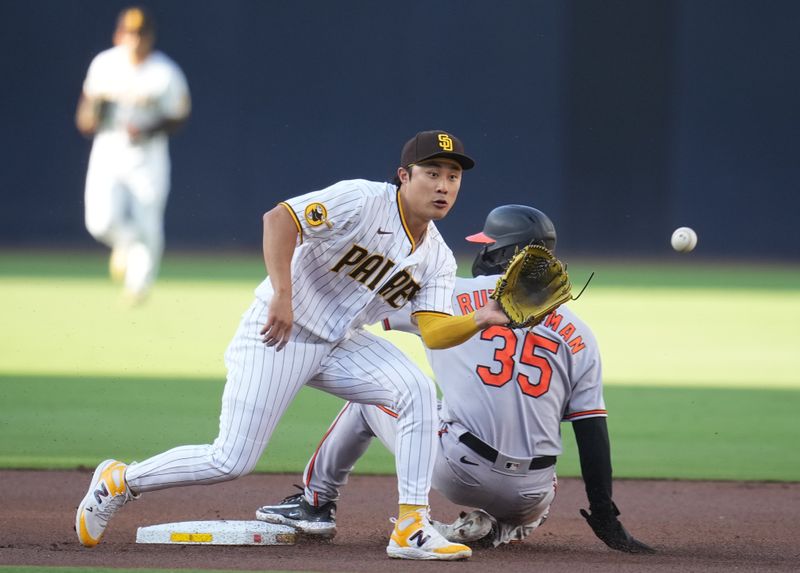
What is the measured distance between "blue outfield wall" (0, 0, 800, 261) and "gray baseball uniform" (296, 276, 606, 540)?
11.6 metres

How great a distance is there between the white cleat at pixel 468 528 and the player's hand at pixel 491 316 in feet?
2.63

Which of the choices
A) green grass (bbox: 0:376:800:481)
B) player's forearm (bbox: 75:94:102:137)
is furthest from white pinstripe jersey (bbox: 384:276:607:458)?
player's forearm (bbox: 75:94:102:137)

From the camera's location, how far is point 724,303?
11914mm

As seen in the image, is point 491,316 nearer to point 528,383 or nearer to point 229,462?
point 528,383

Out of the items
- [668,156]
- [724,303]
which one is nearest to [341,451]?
[724,303]

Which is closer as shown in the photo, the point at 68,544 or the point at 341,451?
the point at 68,544

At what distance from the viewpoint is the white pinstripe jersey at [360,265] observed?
3961 mm

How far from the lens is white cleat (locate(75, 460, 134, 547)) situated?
12.9 ft

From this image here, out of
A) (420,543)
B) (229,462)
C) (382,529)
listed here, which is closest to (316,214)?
(229,462)

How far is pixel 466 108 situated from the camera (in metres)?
15.9

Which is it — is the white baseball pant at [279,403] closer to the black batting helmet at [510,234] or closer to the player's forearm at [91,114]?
the black batting helmet at [510,234]

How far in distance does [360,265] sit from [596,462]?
3.32 ft

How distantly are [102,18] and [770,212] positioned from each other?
896 cm

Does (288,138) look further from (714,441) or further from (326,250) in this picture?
(326,250)
